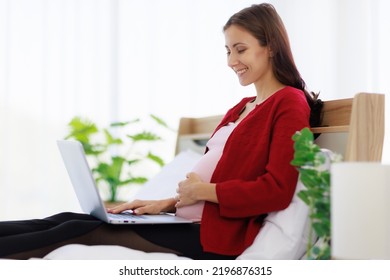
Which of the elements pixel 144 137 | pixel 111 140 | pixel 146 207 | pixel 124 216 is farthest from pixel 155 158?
pixel 124 216

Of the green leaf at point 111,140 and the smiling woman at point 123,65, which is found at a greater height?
the smiling woman at point 123,65

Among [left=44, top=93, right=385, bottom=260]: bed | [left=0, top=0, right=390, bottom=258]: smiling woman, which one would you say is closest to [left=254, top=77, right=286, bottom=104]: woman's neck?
[left=44, top=93, right=385, bottom=260]: bed

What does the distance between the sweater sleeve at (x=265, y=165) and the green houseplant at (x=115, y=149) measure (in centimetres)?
190

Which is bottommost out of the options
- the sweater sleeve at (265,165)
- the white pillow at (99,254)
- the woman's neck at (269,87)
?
the white pillow at (99,254)

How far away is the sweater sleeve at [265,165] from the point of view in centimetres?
149

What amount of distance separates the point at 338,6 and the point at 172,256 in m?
2.92

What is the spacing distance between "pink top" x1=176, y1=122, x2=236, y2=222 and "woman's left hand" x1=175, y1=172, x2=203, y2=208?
0.03 meters

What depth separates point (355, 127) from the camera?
150 cm

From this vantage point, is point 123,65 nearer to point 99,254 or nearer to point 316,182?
point 99,254

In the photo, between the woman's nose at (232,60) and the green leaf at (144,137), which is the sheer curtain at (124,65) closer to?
the green leaf at (144,137)

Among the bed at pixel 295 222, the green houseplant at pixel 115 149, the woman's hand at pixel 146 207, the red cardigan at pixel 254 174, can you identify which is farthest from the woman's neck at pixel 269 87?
the green houseplant at pixel 115 149

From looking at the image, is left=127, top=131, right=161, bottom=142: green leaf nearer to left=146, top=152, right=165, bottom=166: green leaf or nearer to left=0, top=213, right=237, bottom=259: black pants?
left=146, top=152, right=165, bottom=166: green leaf

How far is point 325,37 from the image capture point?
3910 millimetres
